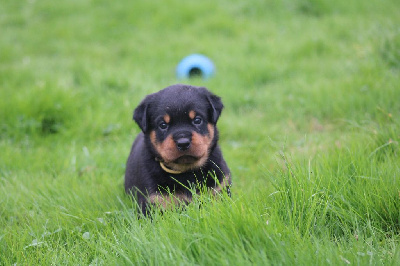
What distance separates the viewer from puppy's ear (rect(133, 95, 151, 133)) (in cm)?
312

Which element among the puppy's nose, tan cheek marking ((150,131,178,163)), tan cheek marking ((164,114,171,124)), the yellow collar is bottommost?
the yellow collar

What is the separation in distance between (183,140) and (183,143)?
20 mm

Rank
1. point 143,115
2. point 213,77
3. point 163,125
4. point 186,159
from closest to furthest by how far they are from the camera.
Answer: point 186,159, point 163,125, point 143,115, point 213,77

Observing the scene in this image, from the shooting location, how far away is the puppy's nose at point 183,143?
109 inches

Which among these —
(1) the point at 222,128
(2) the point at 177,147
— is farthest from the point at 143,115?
(1) the point at 222,128

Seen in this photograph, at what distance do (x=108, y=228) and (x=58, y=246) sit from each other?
0.34 metres

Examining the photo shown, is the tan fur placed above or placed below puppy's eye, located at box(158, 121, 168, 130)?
below

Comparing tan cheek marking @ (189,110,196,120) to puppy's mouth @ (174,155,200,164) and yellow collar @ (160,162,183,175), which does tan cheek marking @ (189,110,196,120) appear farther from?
yellow collar @ (160,162,183,175)

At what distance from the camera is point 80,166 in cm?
403

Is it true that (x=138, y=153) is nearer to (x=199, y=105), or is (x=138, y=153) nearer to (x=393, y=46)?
(x=199, y=105)

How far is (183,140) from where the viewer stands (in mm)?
2764

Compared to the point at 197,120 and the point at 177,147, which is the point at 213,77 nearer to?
the point at 197,120

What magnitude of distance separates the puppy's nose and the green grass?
1.21ft

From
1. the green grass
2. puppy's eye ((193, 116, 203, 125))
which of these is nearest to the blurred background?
the green grass
